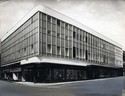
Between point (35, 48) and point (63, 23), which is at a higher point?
point (63, 23)

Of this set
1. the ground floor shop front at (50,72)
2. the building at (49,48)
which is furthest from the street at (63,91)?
the building at (49,48)

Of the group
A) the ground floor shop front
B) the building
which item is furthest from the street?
the building

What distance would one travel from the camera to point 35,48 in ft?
63.6

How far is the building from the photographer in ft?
63.3

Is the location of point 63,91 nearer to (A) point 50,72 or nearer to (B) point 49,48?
(A) point 50,72

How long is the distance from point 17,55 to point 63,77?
441cm

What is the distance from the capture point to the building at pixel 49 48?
19297 mm

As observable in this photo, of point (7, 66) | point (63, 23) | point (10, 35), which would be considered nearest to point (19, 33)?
point (10, 35)

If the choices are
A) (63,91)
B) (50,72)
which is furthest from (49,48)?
(63,91)

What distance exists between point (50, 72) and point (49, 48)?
75.2 inches

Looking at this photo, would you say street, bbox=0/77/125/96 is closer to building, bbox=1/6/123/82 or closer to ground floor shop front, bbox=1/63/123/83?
ground floor shop front, bbox=1/63/123/83

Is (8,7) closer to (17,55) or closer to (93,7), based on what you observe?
(93,7)

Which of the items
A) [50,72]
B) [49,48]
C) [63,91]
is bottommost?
[63,91]

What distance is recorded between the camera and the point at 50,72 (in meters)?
20.1
